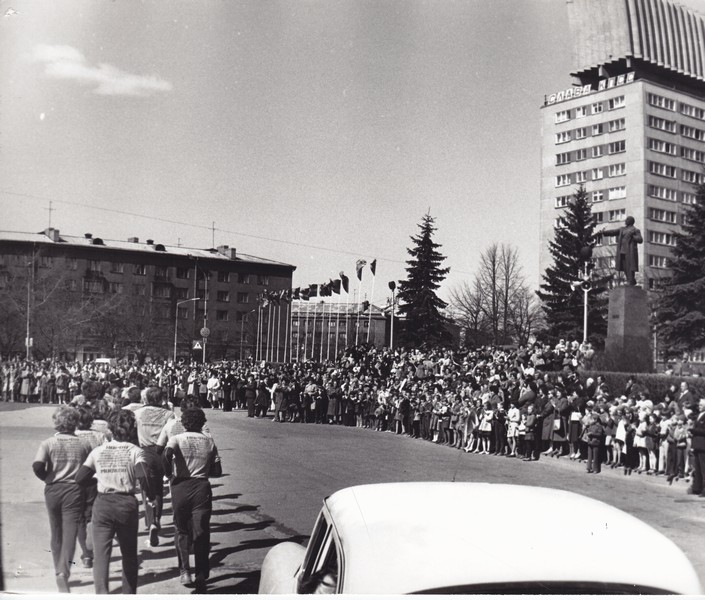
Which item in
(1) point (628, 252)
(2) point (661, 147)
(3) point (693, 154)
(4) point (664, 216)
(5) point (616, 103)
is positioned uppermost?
(2) point (661, 147)

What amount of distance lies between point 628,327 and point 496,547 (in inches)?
604

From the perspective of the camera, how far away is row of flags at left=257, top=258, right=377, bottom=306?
8.38 metres

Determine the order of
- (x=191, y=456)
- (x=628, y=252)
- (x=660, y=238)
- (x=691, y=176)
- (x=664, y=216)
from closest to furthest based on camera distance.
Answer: (x=191, y=456), (x=628, y=252), (x=691, y=176), (x=664, y=216), (x=660, y=238)

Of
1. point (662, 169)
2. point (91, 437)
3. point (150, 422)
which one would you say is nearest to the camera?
point (91, 437)

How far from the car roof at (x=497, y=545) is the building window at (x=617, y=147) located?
74.0 feet

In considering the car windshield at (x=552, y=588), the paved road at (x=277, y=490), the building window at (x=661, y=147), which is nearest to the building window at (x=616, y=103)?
the building window at (x=661, y=147)

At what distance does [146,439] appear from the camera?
6.91 meters

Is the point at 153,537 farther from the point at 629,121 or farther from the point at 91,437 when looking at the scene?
the point at 629,121

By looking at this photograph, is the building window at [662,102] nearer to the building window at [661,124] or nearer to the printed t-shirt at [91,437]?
the building window at [661,124]

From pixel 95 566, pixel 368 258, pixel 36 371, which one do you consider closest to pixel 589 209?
pixel 368 258

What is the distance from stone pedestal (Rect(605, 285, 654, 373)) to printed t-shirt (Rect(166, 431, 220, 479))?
41.0 ft

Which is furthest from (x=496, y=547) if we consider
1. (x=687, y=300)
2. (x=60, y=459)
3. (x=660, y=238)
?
(x=660, y=238)

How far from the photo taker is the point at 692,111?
87.7 ft

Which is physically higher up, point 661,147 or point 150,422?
point 661,147
